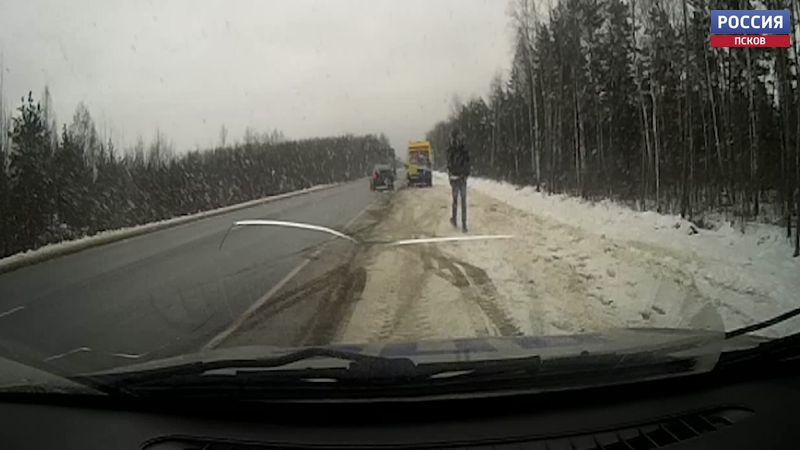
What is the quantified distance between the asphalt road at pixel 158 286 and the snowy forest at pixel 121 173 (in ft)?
1.56

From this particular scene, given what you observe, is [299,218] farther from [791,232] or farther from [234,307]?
[791,232]

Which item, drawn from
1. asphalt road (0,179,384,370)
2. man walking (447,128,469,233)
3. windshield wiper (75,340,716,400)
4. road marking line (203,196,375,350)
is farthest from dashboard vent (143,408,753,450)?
man walking (447,128,469,233)

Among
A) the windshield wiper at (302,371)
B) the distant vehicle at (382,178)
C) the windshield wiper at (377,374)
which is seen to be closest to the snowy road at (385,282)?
the windshield wiper at (302,371)

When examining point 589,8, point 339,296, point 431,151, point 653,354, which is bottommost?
point 339,296

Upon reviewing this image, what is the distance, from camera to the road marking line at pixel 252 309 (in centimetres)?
548

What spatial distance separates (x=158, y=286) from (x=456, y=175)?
504 cm

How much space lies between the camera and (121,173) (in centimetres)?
936

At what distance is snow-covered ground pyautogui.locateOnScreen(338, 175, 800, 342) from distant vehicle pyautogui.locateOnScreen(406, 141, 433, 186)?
33 cm

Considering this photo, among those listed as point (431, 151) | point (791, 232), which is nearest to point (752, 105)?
point (791, 232)

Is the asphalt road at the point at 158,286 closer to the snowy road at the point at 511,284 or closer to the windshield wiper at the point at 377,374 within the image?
the windshield wiper at the point at 377,374

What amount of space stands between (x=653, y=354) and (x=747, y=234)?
310 inches

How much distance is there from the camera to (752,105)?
1273 centimetres

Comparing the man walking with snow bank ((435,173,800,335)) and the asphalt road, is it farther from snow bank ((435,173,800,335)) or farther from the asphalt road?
the asphalt road

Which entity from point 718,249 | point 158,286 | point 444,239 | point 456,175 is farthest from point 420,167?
point 158,286
